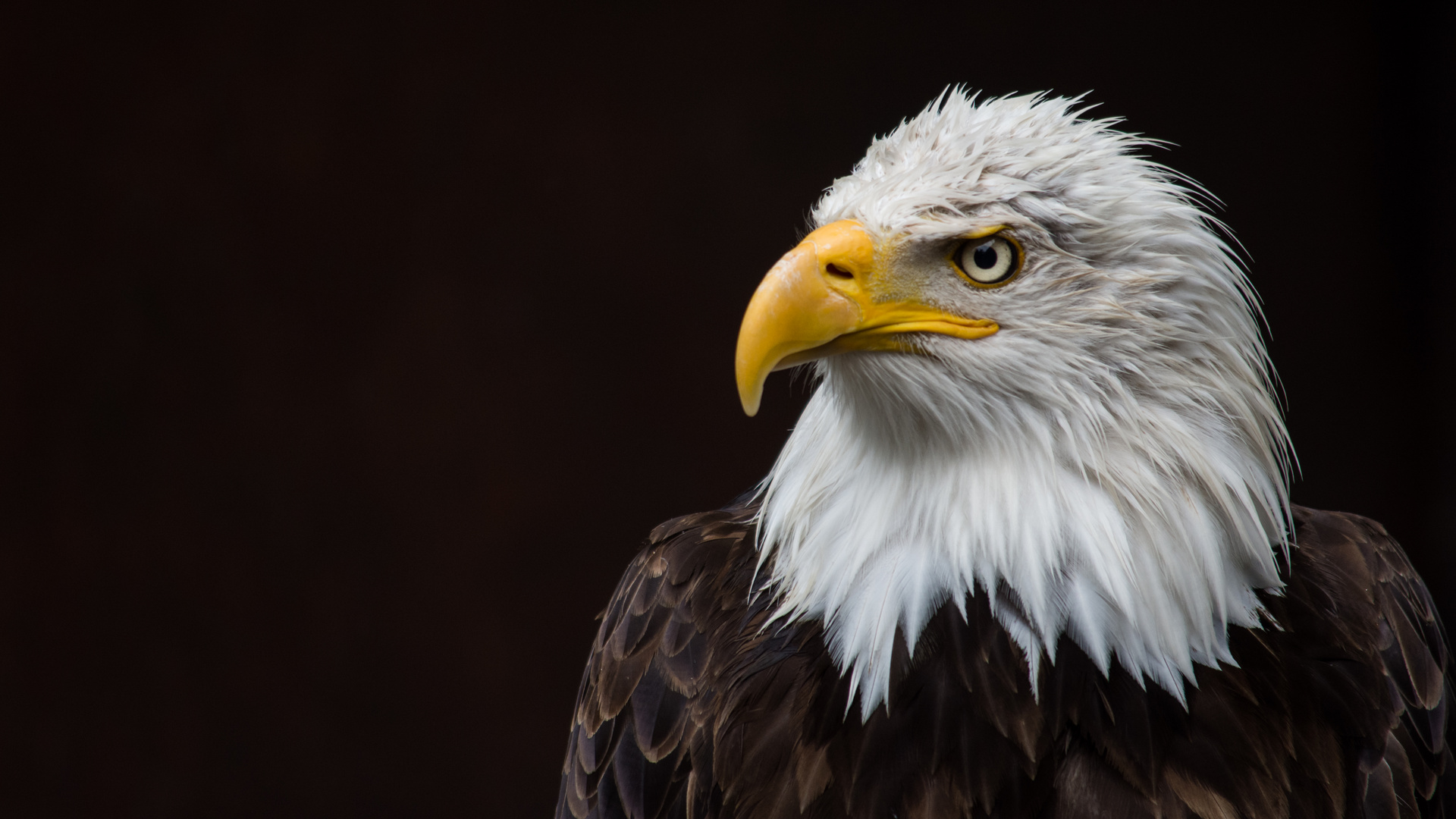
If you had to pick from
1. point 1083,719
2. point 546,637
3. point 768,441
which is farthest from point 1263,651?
point 546,637

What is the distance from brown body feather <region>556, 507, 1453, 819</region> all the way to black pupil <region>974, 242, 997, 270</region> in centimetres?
37

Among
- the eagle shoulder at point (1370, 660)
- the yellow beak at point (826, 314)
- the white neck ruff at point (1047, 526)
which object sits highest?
the yellow beak at point (826, 314)

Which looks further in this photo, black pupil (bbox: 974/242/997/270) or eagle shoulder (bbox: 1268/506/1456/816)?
eagle shoulder (bbox: 1268/506/1456/816)

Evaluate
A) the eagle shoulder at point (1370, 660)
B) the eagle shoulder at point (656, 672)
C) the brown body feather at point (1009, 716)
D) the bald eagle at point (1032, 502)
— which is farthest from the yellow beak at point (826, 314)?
the eagle shoulder at point (1370, 660)

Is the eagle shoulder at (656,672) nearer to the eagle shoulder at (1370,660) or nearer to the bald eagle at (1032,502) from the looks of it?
the bald eagle at (1032,502)

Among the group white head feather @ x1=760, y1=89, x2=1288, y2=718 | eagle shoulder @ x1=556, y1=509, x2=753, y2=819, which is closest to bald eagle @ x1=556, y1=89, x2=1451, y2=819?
white head feather @ x1=760, y1=89, x2=1288, y2=718

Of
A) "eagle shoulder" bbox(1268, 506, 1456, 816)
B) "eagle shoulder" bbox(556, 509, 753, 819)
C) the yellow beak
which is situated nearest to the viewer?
the yellow beak

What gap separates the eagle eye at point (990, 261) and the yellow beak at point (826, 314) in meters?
0.05

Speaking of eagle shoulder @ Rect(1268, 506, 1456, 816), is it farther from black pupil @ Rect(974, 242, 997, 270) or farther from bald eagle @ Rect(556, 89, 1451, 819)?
black pupil @ Rect(974, 242, 997, 270)

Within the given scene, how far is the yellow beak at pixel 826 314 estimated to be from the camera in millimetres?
1165

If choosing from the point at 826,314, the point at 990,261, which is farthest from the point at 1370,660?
the point at 826,314

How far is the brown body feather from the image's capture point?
1222 mm

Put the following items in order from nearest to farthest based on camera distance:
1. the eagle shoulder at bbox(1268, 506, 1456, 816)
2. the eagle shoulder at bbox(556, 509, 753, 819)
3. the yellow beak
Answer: the yellow beak
the eagle shoulder at bbox(1268, 506, 1456, 816)
the eagle shoulder at bbox(556, 509, 753, 819)

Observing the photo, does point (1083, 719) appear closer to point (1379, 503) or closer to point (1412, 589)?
point (1412, 589)
